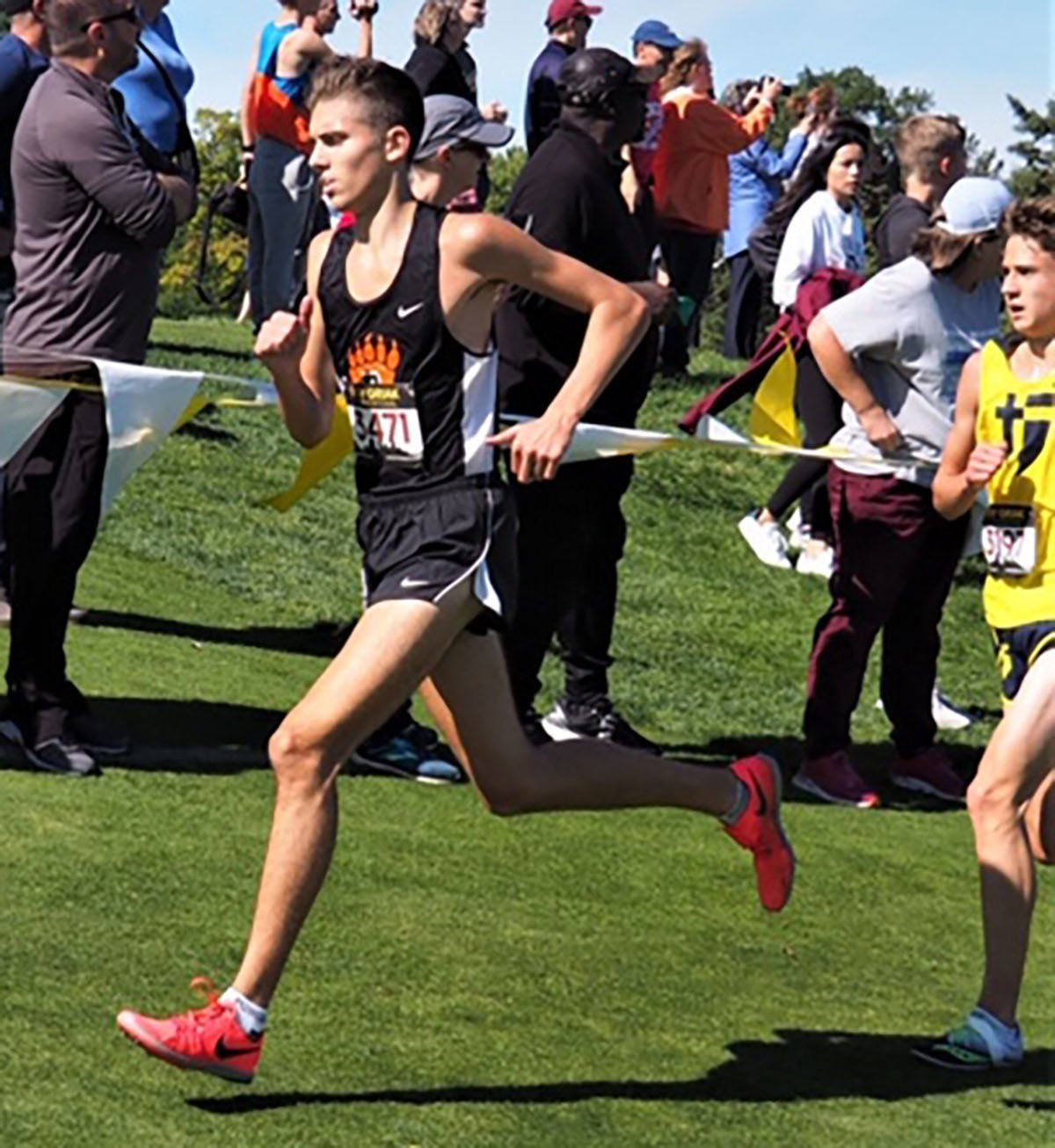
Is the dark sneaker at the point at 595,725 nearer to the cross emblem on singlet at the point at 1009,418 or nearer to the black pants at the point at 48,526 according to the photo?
the black pants at the point at 48,526

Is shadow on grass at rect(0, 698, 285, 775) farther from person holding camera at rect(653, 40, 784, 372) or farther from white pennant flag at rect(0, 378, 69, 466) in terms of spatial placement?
person holding camera at rect(653, 40, 784, 372)

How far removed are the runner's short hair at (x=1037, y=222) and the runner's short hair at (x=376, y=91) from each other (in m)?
1.56

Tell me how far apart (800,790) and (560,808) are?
3.34 meters

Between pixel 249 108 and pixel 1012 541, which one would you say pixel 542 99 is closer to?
pixel 249 108

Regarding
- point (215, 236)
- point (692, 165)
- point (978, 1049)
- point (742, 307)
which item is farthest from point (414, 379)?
point (215, 236)

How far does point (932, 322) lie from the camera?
8.72m

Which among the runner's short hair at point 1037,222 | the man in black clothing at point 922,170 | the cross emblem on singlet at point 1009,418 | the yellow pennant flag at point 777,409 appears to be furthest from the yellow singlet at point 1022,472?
the man in black clothing at point 922,170

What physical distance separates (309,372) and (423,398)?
0.37 meters

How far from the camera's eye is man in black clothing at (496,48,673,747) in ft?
28.3

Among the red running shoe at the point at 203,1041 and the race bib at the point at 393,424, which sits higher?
the race bib at the point at 393,424

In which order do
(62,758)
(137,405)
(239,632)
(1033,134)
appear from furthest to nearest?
(1033,134), (239,632), (62,758), (137,405)

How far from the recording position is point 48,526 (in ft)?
25.7

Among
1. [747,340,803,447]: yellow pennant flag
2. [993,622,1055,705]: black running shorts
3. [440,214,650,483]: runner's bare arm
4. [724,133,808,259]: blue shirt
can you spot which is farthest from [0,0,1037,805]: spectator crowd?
[724,133,808,259]: blue shirt

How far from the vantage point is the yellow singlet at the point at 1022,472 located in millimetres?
6145
